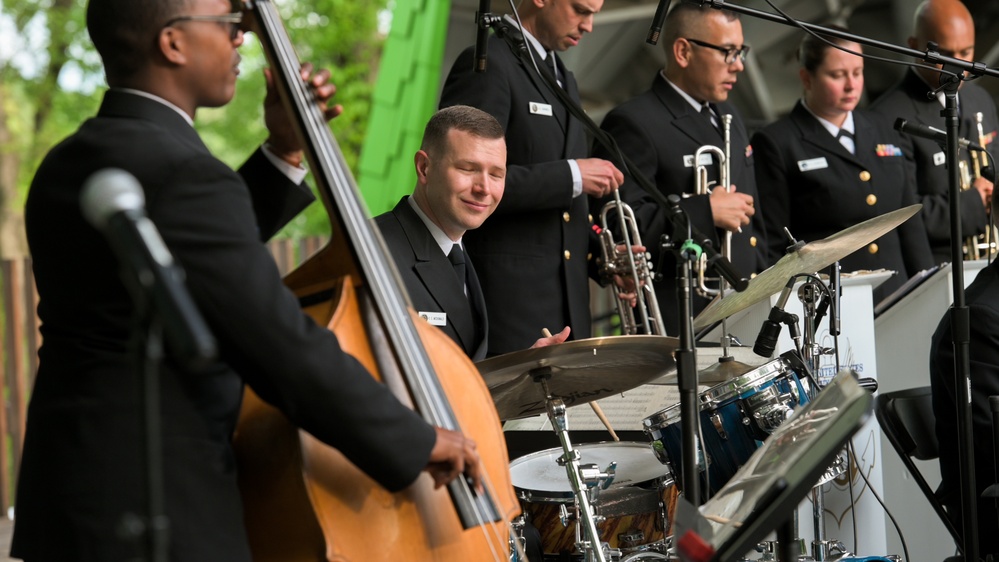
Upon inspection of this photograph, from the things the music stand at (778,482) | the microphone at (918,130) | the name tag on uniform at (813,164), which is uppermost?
the microphone at (918,130)

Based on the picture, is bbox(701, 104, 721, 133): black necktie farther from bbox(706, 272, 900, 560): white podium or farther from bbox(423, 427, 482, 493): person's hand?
bbox(423, 427, 482, 493): person's hand

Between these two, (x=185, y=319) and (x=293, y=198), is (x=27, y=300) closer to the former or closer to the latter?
(x=293, y=198)

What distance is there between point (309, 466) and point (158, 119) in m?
0.72

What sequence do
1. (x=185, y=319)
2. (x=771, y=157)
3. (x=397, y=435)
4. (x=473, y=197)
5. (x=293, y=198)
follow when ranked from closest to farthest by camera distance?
1. (x=185, y=319)
2. (x=397, y=435)
3. (x=293, y=198)
4. (x=473, y=197)
5. (x=771, y=157)

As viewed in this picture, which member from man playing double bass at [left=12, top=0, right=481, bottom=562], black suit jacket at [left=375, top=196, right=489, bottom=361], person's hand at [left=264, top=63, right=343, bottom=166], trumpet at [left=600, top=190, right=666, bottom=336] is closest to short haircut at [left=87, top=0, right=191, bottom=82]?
man playing double bass at [left=12, top=0, right=481, bottom=562]

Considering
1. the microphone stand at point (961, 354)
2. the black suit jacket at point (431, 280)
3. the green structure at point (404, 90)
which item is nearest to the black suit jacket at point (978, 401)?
the microphone stand at point (961, 354)

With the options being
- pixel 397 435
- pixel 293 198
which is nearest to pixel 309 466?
pixel 397 435

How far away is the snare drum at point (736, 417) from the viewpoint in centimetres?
361

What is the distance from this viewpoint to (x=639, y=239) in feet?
16.1

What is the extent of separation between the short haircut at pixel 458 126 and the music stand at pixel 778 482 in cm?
192

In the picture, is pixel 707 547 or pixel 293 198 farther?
pixel 293 198

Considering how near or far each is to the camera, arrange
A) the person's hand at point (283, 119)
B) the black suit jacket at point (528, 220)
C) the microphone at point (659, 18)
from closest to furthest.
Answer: the person's hand at point (283, 119) → the microphone at point (659, 18) → the black suit jacket at point (528, 220)

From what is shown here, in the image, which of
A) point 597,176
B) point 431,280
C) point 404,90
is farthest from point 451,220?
point 404,90

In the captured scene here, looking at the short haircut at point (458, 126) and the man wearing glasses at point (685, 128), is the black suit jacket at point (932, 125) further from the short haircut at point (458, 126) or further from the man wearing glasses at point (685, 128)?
the short haircut at point (458, 126)
